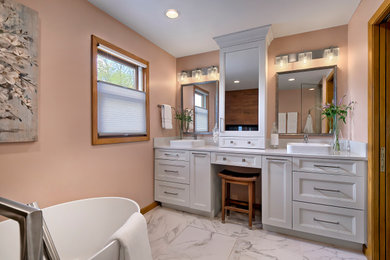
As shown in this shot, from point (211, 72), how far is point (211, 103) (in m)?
0.49

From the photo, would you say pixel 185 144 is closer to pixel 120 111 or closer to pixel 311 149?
pixel 120 111

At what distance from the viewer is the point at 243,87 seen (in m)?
2.57

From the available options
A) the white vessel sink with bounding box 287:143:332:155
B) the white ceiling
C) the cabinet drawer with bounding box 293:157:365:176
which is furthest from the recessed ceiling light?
the cabinet drawer with bounding box 293:157:365:176

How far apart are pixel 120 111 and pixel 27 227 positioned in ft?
6.12

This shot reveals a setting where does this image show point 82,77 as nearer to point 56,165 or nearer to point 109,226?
point 56,165

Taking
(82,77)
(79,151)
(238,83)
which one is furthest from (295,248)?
(82,77)

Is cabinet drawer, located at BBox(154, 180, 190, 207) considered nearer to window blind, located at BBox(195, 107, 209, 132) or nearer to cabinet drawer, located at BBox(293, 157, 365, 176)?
window blind, located at BBox(195, 107, 209, 132)

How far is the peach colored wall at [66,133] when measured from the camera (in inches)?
56.6

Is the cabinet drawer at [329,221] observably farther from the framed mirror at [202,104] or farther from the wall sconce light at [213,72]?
the wall sconce light at [213,72]

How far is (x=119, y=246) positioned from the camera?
87 centimetres

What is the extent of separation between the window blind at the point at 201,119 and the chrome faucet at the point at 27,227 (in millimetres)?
2638

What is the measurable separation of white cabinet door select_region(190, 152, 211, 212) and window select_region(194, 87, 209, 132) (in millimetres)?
729

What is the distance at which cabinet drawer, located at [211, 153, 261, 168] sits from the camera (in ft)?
7.00

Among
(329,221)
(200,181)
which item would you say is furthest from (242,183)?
(329,221)
